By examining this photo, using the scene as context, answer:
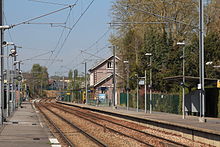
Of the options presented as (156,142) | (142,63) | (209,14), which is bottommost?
(156,142)

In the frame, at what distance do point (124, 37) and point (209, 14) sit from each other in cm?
1366

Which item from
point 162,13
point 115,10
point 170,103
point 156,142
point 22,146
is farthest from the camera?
point 115,10

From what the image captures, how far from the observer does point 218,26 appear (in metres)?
51.6

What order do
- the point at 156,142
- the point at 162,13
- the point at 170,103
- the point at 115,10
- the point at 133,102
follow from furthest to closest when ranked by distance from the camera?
the point at 133,102, the point at 115,10, the point at 162,13, the point at 170,103, the point at 156,142

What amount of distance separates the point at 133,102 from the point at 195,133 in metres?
43.8

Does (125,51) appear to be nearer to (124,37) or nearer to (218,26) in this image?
(124,37)

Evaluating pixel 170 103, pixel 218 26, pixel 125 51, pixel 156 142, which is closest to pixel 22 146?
pixel 156 142

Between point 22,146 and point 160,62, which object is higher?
point 160,62

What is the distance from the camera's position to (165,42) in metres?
57.1

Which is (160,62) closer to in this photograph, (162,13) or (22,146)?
(162,13)

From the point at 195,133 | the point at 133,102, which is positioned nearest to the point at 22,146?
the point at 195,133

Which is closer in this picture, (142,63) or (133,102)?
(142,63)

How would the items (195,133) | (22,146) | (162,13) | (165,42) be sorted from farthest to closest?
(165,42), (162,13), (195,133), (22,146)

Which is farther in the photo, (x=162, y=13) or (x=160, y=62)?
(x=160, y=62)
